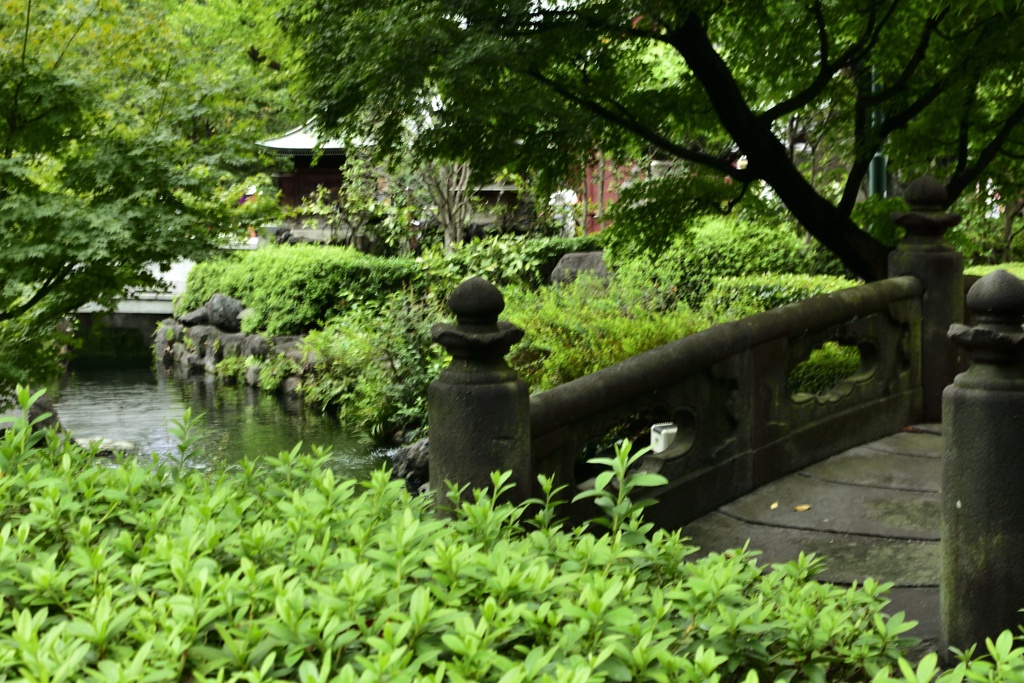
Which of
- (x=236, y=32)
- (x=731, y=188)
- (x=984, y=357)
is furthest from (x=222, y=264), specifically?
(x=984, y=357)

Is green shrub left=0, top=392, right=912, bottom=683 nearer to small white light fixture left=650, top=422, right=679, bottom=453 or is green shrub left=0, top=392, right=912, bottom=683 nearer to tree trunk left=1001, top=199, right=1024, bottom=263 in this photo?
small white light fixture left=650, top=422, right=679, bottom=453

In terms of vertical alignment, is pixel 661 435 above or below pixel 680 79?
below

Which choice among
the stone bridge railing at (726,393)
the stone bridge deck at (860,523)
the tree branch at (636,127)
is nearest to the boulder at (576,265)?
the stone bridge railing at (726,393)

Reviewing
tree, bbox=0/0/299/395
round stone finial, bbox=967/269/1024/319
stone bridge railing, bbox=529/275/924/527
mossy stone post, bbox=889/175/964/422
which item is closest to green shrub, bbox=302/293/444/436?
tree, bbox=0/0/299/395

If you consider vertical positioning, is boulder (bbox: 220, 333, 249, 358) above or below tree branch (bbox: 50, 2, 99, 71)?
below

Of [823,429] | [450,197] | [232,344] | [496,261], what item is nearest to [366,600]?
[823,429]

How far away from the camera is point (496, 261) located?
48.9ft

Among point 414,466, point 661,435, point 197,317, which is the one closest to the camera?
point 661,435

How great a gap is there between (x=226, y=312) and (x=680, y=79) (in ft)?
44.5

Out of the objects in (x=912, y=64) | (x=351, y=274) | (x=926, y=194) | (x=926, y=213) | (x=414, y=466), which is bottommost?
(x=414, y=466)

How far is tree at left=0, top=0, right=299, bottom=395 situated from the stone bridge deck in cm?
512

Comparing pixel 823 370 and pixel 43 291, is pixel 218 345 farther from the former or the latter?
pixel 823 370

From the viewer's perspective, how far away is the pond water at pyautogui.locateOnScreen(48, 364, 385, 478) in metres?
10.5

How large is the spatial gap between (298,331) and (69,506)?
14931 millimetres
